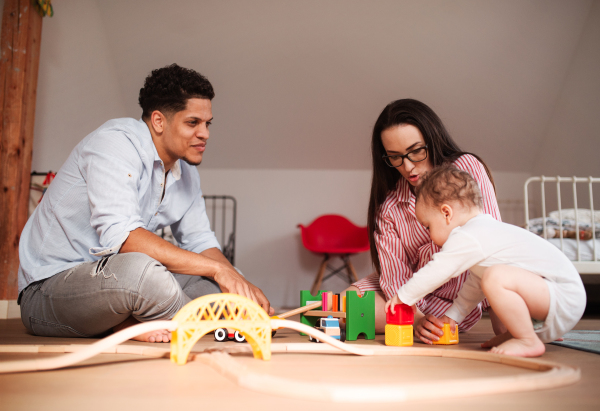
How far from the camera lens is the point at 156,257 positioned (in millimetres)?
1313

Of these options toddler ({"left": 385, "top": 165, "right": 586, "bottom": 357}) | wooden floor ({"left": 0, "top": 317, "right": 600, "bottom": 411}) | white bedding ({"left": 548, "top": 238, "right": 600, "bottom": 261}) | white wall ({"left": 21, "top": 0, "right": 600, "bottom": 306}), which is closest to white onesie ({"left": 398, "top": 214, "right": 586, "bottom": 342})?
toddler ({"left": 385, "top": 165, "right": 586, "bottom": 357})

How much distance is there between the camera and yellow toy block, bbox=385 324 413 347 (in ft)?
3.97

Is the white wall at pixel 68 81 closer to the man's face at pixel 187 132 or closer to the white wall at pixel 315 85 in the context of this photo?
the white wall at pixel 315 85

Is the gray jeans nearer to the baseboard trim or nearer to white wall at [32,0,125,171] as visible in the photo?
the baseboard trim

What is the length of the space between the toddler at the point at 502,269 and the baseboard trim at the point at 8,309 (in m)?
2.11

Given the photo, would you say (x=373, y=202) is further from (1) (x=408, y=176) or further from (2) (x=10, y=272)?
(2) (x=10, y=272)

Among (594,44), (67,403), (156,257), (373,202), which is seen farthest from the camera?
(594,44)

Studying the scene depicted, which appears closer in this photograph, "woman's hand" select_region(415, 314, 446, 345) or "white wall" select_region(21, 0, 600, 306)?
"woman's hand" select_region(415, 314, 446, 345)

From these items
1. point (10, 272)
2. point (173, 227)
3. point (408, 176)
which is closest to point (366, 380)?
point (408, 176)

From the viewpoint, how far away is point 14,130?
244 centimetres

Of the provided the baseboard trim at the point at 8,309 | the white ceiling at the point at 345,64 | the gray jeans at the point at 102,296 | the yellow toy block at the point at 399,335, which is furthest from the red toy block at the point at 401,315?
the white ceiling at the point at 345,64

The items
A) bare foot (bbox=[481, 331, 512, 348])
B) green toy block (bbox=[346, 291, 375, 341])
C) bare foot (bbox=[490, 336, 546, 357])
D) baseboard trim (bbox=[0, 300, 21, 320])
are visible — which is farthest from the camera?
baseboard trim (bbox=[0, 300, 21, 320])

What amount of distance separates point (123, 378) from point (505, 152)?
4.02 m

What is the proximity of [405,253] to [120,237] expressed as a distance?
1.01m
